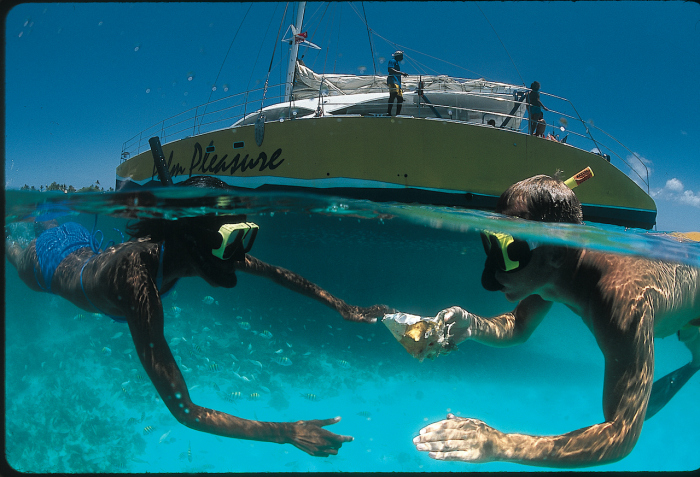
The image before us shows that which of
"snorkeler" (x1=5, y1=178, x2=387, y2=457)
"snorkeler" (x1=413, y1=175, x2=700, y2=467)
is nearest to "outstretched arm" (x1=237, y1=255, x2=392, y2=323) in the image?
"snorkeler" (x1=5, y1=178, x2=387, y2=457)

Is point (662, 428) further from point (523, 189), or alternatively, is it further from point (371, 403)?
point (523, 189)

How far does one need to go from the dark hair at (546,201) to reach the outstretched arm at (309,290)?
1874 millimetres

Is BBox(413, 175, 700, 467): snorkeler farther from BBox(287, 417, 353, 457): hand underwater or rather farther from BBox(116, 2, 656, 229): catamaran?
BBox(116, 2, 656, 229): catamaran

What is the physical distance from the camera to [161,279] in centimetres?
349

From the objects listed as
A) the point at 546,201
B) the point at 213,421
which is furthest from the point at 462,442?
the point at 546,201

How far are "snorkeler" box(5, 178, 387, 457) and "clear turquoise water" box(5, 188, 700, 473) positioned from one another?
604mm

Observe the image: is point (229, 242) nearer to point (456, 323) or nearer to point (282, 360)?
point (456, 323)

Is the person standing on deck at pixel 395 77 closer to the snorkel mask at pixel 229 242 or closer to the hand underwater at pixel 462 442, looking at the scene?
the snorkel mask at pixel 229 242

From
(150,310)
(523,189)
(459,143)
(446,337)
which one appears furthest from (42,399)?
(459,143)

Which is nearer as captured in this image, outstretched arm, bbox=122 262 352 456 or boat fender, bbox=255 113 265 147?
outstretched arm, bbox=122 262 352 456

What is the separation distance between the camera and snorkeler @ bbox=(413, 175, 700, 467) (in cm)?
197

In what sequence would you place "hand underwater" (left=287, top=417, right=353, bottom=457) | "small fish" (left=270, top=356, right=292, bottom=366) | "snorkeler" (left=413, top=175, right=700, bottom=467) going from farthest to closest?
"small fish" (left=270, top=356, right=292, bottom=366) < "hand underwater" (left=287, top=417, right=353, bottom=457) < "snorkeler" (left=413, top=175, right=700, bottom=467)

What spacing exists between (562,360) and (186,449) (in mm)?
14157

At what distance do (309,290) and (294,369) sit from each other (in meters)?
6.59
